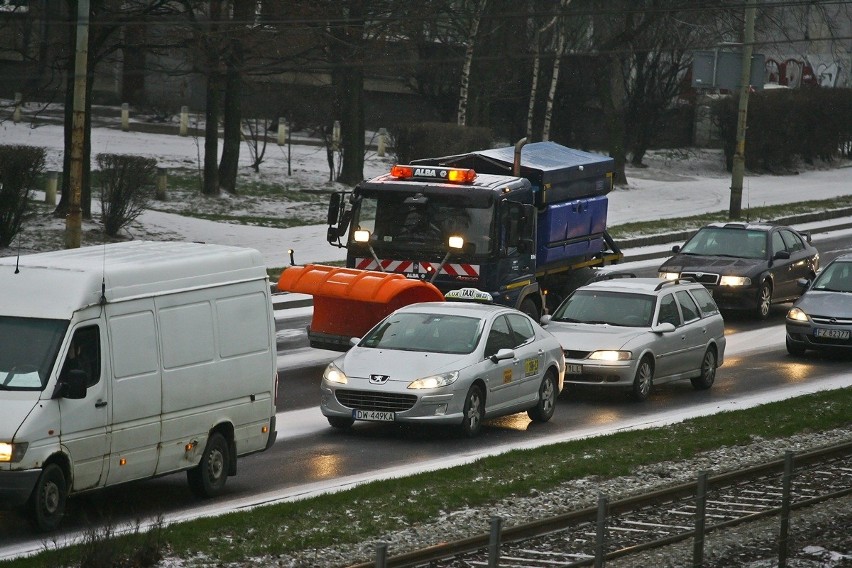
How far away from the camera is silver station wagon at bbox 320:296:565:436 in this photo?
15.2 m

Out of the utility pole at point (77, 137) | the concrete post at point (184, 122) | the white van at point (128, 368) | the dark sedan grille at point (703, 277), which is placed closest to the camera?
the white van at point (128, 368)

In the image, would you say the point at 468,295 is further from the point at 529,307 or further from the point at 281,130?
the point at 281,130

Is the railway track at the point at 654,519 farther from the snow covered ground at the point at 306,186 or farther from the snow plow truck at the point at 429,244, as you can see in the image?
the snow covered ground at the point at 306,186

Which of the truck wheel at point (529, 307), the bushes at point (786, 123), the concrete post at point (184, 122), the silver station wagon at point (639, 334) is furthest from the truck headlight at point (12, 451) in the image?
the bushes at point (786, 123)

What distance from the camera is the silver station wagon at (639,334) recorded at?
18.2 m

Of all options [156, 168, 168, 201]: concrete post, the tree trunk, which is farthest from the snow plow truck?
the tree trunk

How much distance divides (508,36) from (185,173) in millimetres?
13327

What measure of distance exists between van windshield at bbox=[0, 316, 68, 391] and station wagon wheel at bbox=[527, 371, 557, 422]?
6.89 metres

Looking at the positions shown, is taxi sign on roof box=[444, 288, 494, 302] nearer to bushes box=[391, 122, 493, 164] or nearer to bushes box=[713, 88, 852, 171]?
bushes box=[391, 122, 493, 164]

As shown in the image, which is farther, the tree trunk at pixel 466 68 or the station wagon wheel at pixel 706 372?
the tree trunk at pixel 466 68

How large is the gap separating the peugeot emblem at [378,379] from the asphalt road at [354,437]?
2.10 ft

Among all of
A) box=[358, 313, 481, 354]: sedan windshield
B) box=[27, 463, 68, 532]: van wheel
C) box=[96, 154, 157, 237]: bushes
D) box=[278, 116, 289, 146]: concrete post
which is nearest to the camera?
box=[27, 463, 68, 532]: van wheel

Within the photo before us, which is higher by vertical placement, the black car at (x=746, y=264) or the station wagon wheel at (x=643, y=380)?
the black car at (x=746, y=264)

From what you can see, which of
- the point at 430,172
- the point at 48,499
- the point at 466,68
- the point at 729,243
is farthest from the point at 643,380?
the point at 466,68
